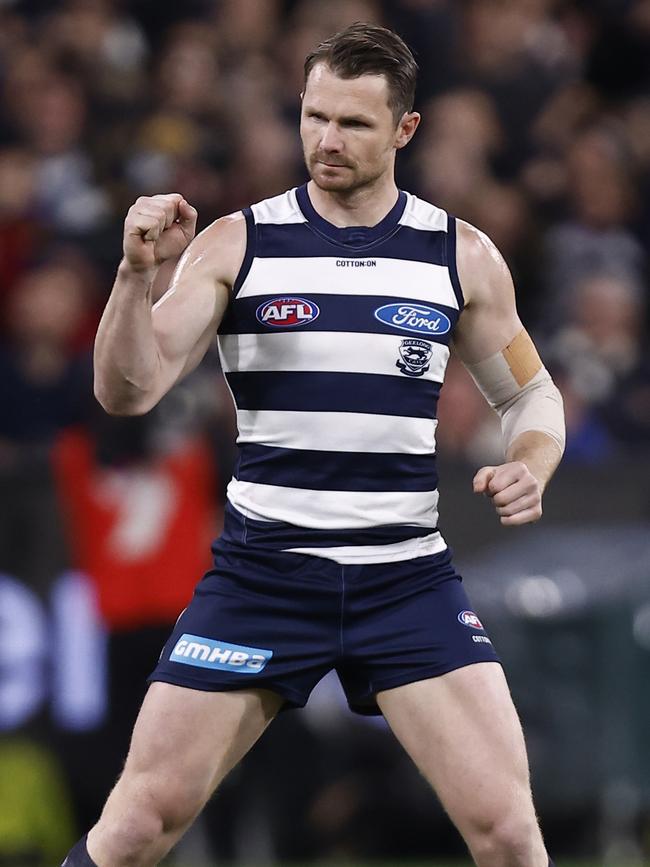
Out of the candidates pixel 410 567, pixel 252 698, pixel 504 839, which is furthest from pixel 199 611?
pixel 504 839

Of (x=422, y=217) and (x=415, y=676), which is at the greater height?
(x=422, y=217)

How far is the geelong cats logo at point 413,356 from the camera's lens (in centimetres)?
450

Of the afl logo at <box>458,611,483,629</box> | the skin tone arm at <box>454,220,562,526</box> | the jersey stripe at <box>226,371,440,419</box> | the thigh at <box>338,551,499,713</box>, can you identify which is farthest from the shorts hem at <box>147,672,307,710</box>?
the skin tone arm at <box>454,220,562,526</box>

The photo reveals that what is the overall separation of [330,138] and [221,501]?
11.5ft

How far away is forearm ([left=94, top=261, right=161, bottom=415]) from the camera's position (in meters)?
4.13

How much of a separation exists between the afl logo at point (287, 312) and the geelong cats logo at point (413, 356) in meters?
0.25

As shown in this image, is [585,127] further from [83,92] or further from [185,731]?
[185,731]

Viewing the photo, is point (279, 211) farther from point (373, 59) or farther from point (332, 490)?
point (332, 490)

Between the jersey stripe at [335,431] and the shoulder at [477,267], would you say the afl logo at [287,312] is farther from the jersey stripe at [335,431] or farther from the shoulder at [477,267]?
the shoulder at [477,267]

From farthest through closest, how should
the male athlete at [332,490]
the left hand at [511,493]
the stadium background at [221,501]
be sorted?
1. the stadium background at [221,501]
2. the male athlete at [332,490]
3. the left hand at [511,493]

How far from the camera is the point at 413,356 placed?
4.52 meters

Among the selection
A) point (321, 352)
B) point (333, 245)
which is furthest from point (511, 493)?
point (333, 245)

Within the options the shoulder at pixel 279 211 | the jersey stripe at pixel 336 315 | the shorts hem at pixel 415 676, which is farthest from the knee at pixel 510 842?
the shoulder at pixel 279 211

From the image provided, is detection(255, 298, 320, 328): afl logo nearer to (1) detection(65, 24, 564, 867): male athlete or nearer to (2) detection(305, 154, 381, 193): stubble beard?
(1) detection(65, 24, 564, 867): male athlete
